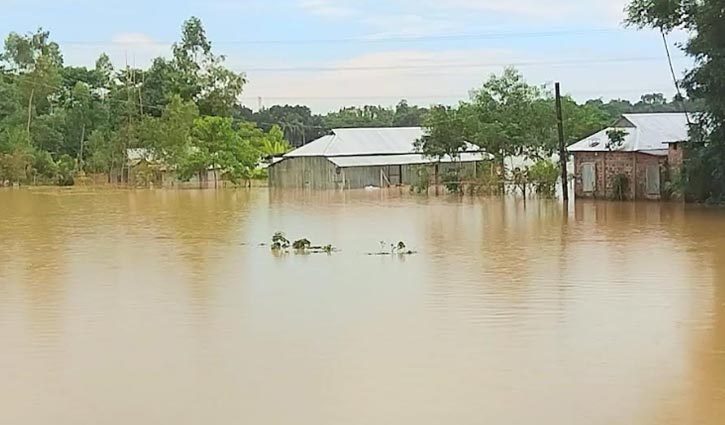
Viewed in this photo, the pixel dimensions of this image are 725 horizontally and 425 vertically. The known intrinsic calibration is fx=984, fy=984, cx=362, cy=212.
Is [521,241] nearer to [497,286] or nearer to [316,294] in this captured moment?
[497,286]

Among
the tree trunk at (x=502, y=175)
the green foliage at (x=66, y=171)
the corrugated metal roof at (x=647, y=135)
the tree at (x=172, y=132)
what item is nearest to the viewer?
the corrugated metal roof at (x=647, y=135)

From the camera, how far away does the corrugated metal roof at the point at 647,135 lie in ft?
85.8

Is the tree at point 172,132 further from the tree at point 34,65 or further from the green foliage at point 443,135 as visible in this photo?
the green foliage at point 443,135

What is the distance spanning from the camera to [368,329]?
868 centimetres

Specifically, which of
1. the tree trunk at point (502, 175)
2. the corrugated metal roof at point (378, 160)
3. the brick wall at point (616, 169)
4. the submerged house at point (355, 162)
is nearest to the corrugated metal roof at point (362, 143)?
the submerged house at point (355, 162)

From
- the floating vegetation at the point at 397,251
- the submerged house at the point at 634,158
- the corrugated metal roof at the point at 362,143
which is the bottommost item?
the floating vegetation at the point at 397,251

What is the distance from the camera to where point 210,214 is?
23875mm

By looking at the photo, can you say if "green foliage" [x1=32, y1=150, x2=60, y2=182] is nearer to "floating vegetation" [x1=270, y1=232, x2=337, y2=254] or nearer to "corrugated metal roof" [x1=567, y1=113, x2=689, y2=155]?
"corrugated metal roof" [x1=567, y1=113, x2=689, y2=155]

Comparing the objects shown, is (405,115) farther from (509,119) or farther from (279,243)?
(279,243)

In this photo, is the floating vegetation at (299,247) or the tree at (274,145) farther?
the tree at (274,145)

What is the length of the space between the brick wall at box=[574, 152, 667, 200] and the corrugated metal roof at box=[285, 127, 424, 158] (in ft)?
36.5

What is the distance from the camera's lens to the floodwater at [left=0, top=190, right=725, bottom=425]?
20.5 feet

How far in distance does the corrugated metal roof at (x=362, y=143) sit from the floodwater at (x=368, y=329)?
20.6 metres

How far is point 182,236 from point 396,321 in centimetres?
947
